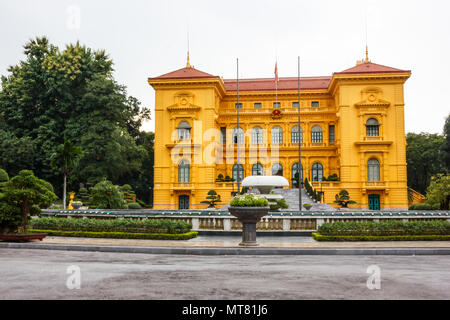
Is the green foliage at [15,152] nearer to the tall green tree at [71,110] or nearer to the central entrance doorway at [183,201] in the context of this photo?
the tall green tree at [71,110]

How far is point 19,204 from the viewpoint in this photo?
53.9ft

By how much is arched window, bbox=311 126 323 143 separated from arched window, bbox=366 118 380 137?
6426mm

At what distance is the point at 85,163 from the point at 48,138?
18.5 ft

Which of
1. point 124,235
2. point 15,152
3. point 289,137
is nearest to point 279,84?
point 289,137

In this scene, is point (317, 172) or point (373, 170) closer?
point (373, 170)

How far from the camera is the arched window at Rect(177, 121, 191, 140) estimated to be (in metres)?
48.5

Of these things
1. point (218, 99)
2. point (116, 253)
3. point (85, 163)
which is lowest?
point (116, 253)

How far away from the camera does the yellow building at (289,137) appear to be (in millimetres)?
46469

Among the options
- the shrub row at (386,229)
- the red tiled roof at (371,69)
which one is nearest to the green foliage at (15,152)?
the red tiled roof at (371,69)

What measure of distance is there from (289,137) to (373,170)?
10.5m

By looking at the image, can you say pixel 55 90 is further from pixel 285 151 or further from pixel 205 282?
pixel 205 282

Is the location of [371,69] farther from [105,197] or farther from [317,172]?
[105,197]

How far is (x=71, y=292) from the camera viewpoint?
22.5 feet
